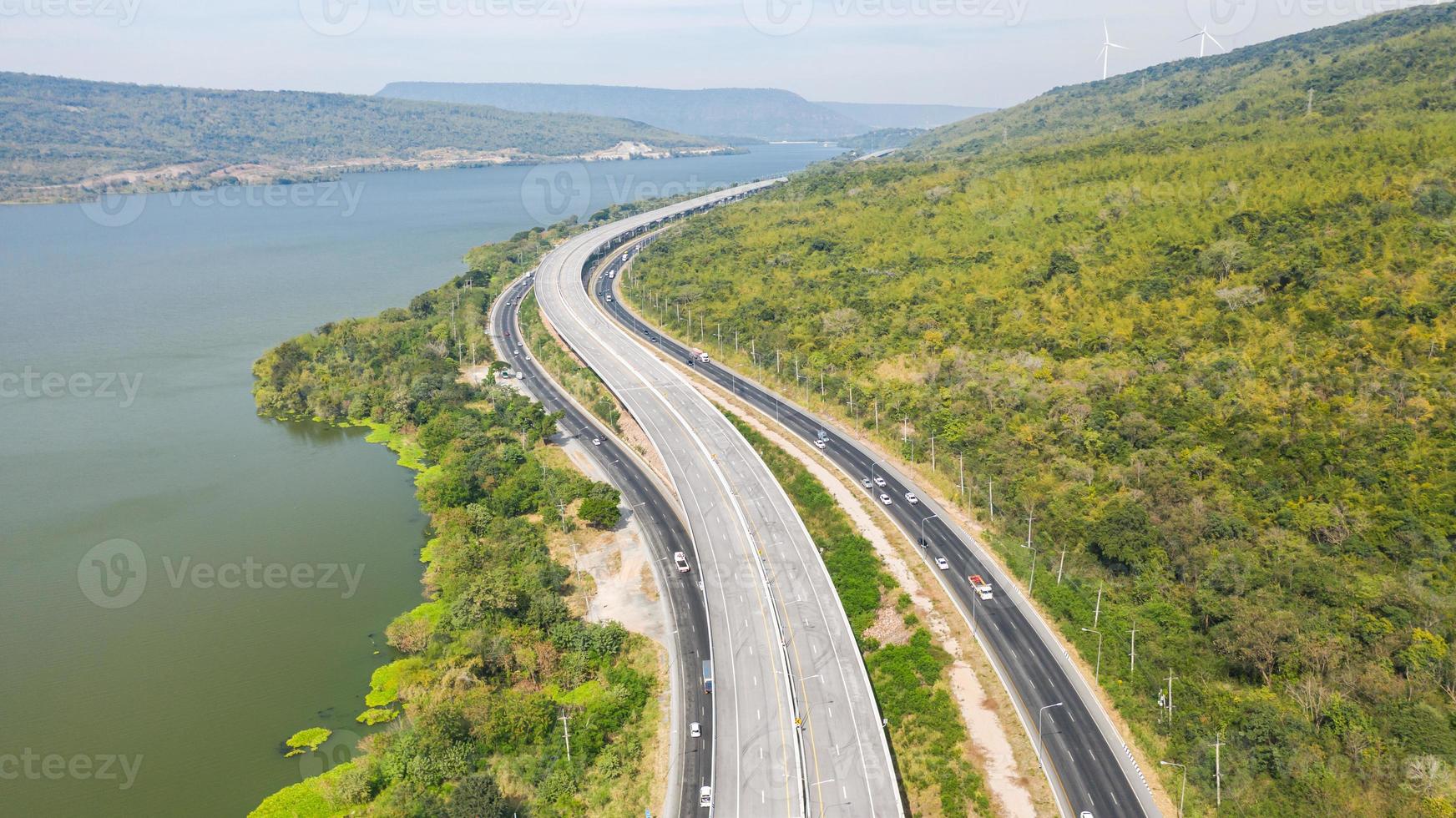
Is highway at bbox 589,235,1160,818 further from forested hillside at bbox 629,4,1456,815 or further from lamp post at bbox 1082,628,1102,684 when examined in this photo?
forested hillside at bbox 629,4,1456,815

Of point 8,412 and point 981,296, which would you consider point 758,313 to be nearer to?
point 981,296

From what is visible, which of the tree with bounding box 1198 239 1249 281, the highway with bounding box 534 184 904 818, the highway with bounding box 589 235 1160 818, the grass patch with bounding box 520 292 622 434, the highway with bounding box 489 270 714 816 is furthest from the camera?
the grass patch with bounding box 520 292 622 434

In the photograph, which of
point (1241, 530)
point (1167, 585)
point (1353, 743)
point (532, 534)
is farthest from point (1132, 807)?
point (532, 534)

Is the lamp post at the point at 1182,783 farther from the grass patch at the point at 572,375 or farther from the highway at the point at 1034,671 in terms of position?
the grass patch at the point at 572,375

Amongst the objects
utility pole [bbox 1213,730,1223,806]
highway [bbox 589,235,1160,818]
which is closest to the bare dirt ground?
highway [bbox 589,235,1160,818]

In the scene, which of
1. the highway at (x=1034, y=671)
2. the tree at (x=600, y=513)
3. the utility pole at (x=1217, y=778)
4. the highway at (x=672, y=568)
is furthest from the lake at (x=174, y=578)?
the utility pole at (x=1217, y=778)

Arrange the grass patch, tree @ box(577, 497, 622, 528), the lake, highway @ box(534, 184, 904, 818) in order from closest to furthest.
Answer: highway @ box(534, 184, 904, 818)
the lake
tree @ box(577, 497, 622, 528)
the grass patch
